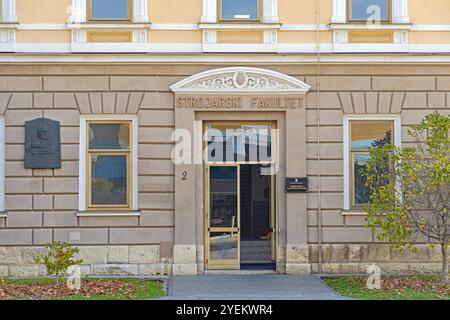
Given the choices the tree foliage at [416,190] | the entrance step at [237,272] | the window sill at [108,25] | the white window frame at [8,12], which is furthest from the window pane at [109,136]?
the tree foliage at [416,190]

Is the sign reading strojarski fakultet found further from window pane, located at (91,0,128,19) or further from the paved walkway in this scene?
the paved walkway

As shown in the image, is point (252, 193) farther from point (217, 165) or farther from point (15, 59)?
point (15, 59)

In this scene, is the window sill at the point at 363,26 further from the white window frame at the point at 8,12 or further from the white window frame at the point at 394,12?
the white window frame at the point at 8,12

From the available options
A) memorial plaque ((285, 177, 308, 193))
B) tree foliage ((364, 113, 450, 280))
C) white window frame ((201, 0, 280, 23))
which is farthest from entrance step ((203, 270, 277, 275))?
white window frame ((201, 0, 280, 23))

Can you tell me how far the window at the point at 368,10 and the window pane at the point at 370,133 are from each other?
2329 mm

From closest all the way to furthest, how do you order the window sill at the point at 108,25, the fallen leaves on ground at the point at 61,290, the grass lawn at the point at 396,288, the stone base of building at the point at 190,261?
the fallen leaves on ground at the point at 61,290 → the grass lawn at the point at 396,288 → the stone base of building at the point at 190,261 → the window sill at the point at 108,25

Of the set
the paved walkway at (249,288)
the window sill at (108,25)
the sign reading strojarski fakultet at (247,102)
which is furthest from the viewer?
the sign reading strojarski fakultet at (247,102)

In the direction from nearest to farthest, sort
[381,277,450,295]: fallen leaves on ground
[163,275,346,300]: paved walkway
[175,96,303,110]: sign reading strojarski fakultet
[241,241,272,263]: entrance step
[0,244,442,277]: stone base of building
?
[163,275,346,300]: paved walkway < [381,277,450,295]: fallen leaves on ground < [0,244,442,277]: stone base of building < [175,96,303,110]: sign reading strojarski fakultet < [241,241,272,263]: entrance step

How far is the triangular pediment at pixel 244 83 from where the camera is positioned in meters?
16.1

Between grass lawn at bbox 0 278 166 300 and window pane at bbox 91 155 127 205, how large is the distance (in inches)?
74.5

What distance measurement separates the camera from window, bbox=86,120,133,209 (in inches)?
642

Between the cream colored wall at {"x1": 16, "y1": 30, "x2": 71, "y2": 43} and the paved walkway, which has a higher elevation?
the cream colored wall at {"x1": 16, "y1": 30, "x2": 71, "y2": 43}

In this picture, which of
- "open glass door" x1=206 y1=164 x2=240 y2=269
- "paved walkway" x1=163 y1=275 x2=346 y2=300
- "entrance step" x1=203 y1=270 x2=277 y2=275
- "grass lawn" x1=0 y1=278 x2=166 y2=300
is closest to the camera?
"grass lawn" x1=0 y1=278 x2=166 y2=300

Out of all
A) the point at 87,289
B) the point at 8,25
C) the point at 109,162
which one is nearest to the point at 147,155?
the point at 109,162
